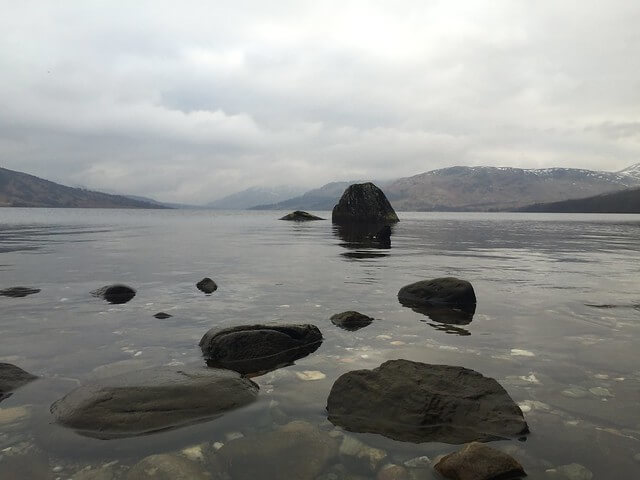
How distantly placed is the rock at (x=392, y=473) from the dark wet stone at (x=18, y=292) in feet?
57.1

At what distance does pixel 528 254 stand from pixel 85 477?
36.5 m

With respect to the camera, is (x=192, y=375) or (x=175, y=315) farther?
(x=175, y=315)

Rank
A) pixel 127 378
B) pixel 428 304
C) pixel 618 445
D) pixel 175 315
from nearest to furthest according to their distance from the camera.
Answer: pixel 618 445, pixel 127 378, pixel 175 315, pixel 428 304

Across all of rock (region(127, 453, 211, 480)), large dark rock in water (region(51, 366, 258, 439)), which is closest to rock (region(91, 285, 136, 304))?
large dark rock in water (region(51, 366, 258, 439))

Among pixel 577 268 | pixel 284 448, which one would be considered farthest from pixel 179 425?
pixel 577 268

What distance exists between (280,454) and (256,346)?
4.65 m

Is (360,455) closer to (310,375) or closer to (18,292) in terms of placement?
(310,375)

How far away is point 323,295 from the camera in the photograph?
18391mm

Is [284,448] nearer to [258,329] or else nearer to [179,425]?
[179,425]

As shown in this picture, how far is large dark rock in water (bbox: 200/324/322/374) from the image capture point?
33.6 feet

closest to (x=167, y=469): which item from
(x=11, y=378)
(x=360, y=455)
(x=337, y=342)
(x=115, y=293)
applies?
(x=360, y=455)

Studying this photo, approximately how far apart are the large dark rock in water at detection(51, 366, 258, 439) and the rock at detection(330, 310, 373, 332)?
511 centimetres

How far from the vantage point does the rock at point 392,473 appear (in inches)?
227

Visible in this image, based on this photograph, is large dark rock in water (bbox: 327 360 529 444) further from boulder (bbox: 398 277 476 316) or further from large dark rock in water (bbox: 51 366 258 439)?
boulder (bbox: 398 277 476 316)
